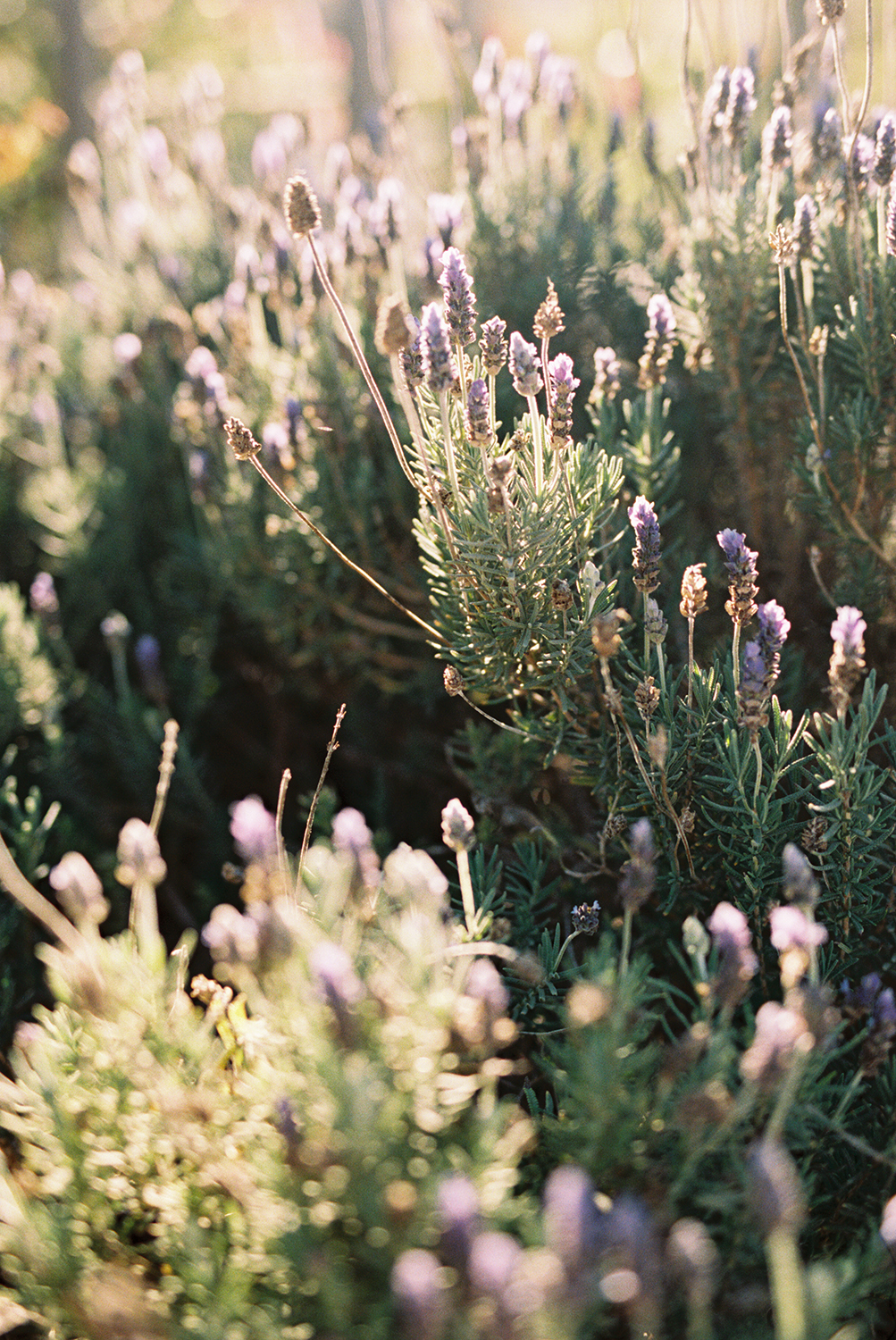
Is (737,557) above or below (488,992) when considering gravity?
above

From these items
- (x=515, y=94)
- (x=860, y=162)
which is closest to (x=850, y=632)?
(x=860, y=162)

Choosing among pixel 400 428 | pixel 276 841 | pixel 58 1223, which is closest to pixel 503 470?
pixel 276 841

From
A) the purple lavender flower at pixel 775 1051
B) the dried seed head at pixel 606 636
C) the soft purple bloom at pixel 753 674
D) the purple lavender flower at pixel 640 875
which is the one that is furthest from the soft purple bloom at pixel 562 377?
the purple lavender flower at pixel 775 1051

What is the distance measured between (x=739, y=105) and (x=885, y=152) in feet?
1.12

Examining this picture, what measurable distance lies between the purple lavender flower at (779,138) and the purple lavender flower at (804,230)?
121mm

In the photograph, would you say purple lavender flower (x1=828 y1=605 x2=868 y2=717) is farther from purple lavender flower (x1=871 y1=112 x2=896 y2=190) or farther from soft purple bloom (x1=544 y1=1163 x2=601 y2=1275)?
purple lavender flower (x1=871 y1=112 x2=896 y2=190)

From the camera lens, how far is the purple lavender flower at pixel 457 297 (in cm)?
135

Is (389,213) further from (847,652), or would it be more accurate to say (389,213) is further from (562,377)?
(847,652)

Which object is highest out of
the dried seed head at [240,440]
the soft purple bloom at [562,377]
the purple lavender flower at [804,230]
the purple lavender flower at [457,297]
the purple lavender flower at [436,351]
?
the purple lavender flower at [804,230]

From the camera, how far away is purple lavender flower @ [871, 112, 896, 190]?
5.21 ft

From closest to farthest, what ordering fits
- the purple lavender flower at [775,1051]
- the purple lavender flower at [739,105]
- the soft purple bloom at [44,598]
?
the purple lavender flower at [775,1051] → the purple lavender flower at [739,105] → the soft purple bloom at [44,598]

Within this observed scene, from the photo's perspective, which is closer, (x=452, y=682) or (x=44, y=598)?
(x=452, y=682)

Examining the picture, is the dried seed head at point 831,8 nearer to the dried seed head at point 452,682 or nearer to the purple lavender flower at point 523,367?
the purple lavender flower at point 523,367

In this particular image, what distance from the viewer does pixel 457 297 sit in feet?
4.48
